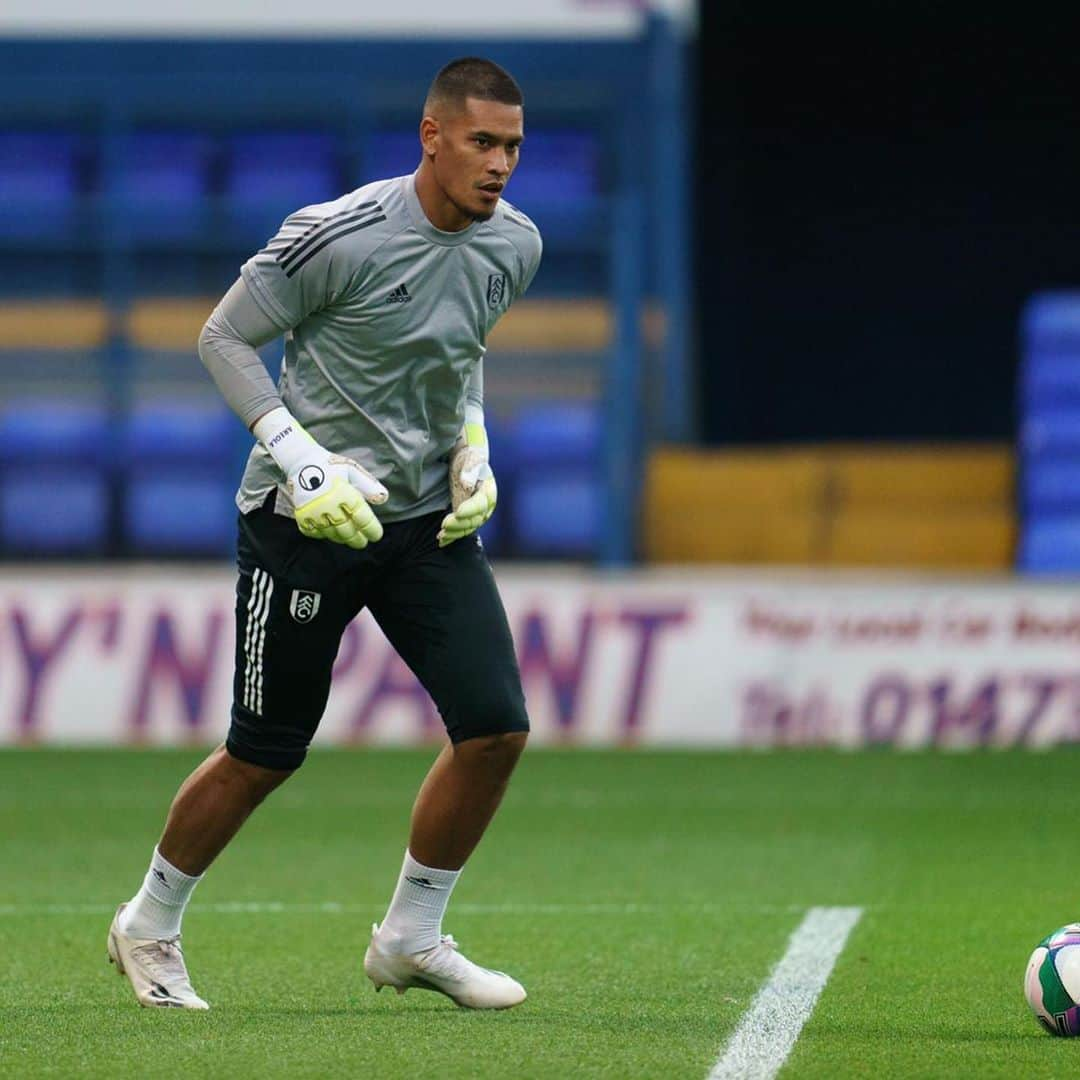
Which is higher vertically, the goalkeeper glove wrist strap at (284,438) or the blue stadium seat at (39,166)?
the blue stadium seat at (39,166)

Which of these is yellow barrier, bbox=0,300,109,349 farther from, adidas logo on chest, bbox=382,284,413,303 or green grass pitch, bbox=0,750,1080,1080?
adidas logo on chest, bbox=382,284,413,303

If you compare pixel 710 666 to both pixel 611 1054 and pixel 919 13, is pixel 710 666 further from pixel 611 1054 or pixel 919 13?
pixel 611 1054

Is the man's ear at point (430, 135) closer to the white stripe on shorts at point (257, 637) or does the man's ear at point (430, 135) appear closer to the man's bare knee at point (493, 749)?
the white stripe on shorts at point (257, 637)

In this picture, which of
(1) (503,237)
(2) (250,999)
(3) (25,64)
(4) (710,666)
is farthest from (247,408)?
(3) (25,64)

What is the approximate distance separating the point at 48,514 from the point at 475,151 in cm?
816

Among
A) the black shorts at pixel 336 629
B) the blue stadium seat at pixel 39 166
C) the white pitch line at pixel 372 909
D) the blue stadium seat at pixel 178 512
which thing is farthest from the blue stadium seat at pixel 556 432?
the black shorts at pixel 336 629

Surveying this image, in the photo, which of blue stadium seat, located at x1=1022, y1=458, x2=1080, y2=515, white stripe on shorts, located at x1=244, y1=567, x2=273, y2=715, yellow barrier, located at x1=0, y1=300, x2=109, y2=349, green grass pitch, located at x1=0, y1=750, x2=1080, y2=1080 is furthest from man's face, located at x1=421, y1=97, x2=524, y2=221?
yellow barrier, located at x1=0, y1=300, x2=109, y2=349

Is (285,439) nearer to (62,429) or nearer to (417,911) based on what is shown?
(417,911)

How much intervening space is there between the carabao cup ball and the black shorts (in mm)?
1246

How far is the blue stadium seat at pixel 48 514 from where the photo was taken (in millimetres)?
13211

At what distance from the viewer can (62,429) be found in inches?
525

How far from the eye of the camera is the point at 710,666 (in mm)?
12602

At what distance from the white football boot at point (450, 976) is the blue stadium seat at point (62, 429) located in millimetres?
8019

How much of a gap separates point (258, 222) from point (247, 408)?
8.04 m
